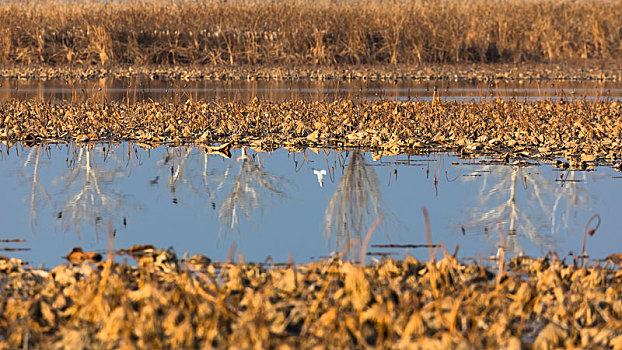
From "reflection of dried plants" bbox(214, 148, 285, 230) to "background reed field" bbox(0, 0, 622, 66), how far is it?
17317mm

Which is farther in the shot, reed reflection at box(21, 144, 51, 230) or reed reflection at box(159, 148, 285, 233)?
reed reflection at box(159, 148, 285, 233)

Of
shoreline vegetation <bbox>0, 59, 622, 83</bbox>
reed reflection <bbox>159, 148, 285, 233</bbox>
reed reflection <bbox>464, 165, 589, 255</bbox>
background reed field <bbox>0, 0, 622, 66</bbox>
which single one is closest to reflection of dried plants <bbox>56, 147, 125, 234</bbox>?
reed reflection <bbox>159, 148, 285, 233</bbox>

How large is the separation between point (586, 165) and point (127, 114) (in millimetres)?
6867

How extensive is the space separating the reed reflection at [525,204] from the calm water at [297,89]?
27.3ft

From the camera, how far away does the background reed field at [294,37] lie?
1113 inches

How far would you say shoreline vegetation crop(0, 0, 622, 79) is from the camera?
92.6 ft

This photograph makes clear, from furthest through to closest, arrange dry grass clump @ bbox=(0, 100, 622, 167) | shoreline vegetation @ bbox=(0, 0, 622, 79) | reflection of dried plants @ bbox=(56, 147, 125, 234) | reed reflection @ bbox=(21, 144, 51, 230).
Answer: shoreline vegetation @ bbox=(0, 0, 622, 79)
dry grass clump @ bbox=(0, 100, 622, 167)
reed reflection @ bbox=(21, 144, 51, 230)
reflection of dried plants @ bbox=(56, 147, 125, 234)

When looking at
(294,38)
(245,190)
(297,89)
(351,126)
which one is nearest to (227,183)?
(245,190)

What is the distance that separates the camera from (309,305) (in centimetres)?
531

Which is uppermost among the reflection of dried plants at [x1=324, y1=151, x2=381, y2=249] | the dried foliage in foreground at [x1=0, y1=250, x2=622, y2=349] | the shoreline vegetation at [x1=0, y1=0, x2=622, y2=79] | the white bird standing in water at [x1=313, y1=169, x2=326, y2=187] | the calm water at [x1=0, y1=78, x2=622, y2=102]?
the shoreline vegetation at [x1=0, y1=0, x2=622, y2=79]

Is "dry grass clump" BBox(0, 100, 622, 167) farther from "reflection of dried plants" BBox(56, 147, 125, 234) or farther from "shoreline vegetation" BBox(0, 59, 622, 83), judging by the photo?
"shoreline vegetation" BBox(0, 59, 622, 83)

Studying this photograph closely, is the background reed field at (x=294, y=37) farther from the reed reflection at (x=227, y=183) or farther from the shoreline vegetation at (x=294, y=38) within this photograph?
the reed reflection at (x=227, y=183)

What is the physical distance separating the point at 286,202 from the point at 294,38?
65.7 ft

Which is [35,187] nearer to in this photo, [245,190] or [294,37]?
[245,190]
